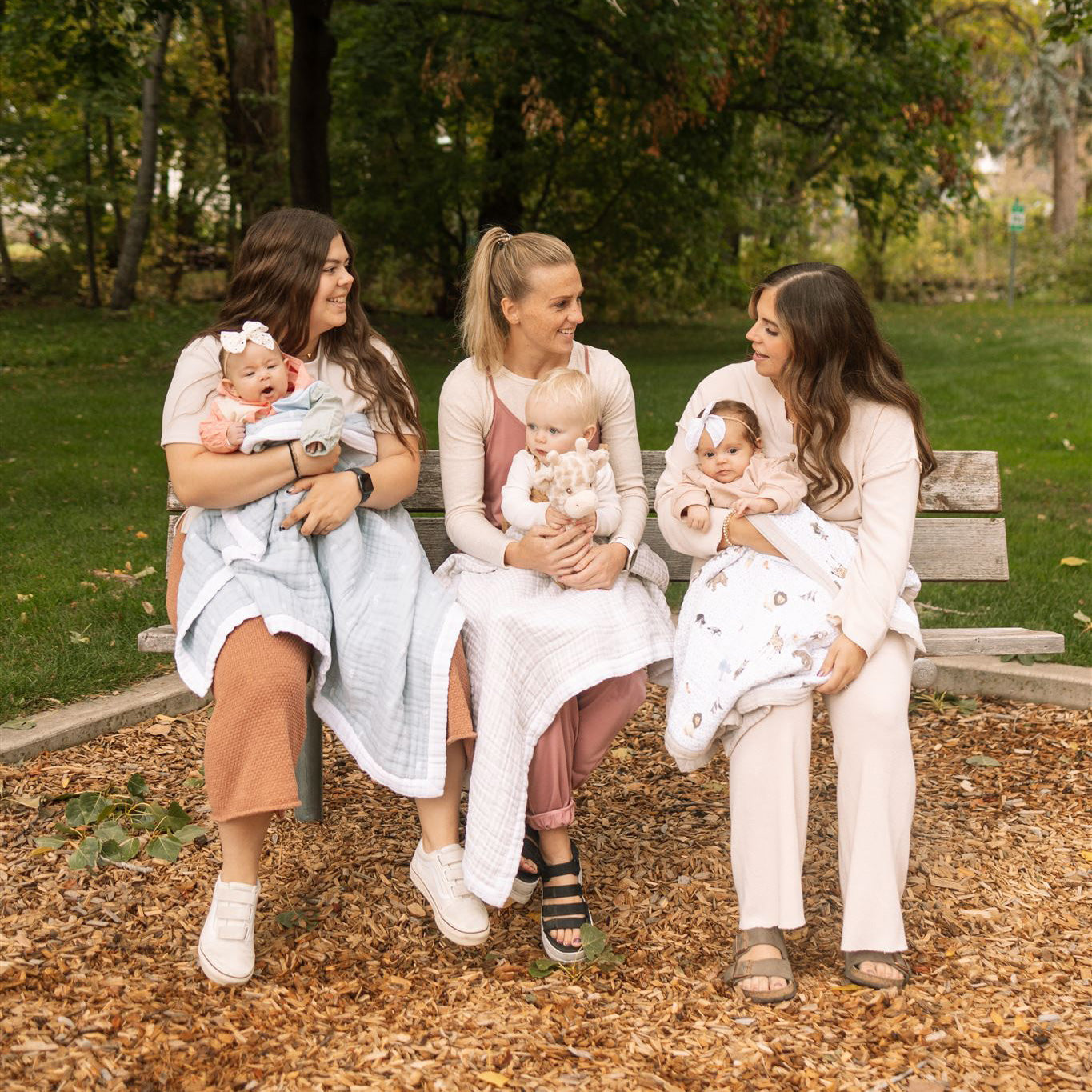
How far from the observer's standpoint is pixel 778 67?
14.9 m

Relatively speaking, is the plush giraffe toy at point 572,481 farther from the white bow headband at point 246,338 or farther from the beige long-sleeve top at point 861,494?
the white bow headband at point 246,338

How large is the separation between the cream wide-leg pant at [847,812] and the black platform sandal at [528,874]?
0.58m

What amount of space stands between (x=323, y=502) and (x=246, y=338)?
0.42 meters

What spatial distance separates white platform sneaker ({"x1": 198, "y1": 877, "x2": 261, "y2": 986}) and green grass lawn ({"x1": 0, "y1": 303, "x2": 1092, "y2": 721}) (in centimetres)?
169

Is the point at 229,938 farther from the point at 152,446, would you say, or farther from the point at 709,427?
the point at 152,446

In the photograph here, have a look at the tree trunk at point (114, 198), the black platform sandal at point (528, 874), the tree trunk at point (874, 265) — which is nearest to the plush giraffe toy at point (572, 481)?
the black platform sandal at point (528, 874)

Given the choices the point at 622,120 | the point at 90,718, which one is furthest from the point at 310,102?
the point at 90,718

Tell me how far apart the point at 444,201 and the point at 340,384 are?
47.0 ft

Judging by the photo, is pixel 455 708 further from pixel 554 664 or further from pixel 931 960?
pixel 931 960

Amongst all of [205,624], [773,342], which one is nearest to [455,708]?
[205,624]

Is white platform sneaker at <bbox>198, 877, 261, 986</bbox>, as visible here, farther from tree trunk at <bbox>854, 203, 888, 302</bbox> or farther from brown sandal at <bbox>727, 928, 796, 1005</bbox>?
tree trunk at <bbox>854, 203, 888, 302</bbox>

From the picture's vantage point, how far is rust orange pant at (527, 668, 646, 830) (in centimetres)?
297

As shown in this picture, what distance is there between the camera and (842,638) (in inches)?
113

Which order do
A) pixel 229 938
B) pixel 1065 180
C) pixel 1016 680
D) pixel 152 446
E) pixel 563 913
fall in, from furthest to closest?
pixel 1065 180 < pixel 152 446 < pixel 1016 680 < pixel 563 913 < pixel 229 938
